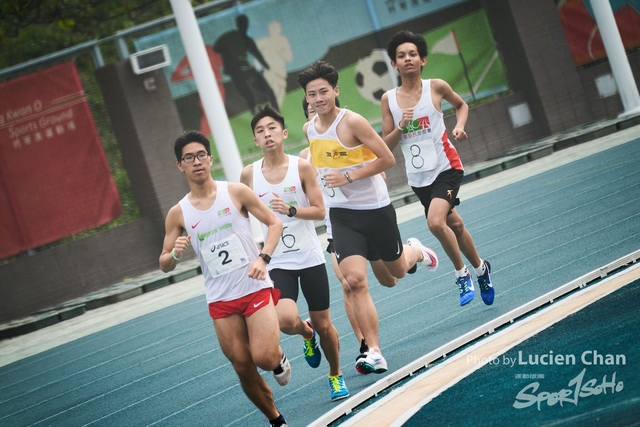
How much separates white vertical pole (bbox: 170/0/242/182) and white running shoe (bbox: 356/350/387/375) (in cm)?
1113

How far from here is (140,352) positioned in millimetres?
10711

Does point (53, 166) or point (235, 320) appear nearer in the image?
point (235, 320)

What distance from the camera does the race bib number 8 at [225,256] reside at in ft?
18.7

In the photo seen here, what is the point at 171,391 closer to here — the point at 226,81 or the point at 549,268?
the point at 549,268

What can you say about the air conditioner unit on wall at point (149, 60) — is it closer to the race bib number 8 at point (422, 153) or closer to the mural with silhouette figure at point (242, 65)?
the mural with silhouette figure at point (242, 65)

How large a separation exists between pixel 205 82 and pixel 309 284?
37.7ft

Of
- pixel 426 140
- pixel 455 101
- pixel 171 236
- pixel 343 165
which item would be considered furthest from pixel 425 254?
pixel 171 236

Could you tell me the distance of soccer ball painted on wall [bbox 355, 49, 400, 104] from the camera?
21.9 m

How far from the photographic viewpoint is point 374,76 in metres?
22.0

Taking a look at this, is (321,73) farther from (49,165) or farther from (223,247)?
(49,165)

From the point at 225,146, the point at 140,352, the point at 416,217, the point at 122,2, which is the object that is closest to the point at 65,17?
the point at 122,2

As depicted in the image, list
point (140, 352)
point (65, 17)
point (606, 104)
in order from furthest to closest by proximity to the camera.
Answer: point (65, 17), point (606, 104), point (140, 352)

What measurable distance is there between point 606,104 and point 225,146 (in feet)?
36.8

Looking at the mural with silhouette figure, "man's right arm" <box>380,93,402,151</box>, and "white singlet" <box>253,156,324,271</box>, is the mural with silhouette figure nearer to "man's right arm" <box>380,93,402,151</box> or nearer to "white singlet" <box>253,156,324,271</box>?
"man's right arm" <box>380,93,402,151</box>
